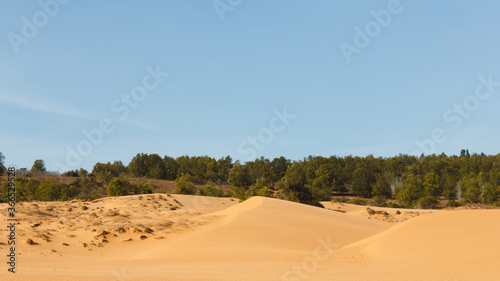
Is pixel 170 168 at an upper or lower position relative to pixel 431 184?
upper

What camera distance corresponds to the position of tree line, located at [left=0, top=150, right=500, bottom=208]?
53.6 metres

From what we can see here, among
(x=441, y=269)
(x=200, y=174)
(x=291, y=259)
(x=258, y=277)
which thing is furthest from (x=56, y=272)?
(x=200, y=174)

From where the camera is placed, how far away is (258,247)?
1600 centimetres

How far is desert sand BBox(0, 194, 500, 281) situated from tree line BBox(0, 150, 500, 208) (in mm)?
17589

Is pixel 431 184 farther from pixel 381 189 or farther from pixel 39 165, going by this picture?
pixel 39 165

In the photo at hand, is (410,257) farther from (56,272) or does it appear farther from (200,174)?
(200,174)

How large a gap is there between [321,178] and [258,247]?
6141 centimetres

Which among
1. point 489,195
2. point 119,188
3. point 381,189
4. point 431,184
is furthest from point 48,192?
point 489,195

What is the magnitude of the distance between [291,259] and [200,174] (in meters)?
78.1

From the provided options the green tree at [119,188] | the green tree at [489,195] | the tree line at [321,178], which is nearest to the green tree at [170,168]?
the tree line at [321,178]

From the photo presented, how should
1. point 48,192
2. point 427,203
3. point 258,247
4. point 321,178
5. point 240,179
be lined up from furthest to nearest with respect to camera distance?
point 321,178 → point 240,179 → point 427,203 → point 48,192 → point 258,247

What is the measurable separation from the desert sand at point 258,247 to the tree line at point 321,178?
57.7ft

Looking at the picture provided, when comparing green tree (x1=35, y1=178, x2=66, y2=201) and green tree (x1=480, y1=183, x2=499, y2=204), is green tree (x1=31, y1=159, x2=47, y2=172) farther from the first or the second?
green tree (x1=480, y1=183, x2=499, y2=204)

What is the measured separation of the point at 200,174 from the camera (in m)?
90.1
